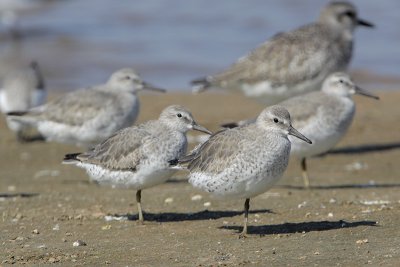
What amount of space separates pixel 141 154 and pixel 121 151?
0.89ft

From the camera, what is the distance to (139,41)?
76.1 feet

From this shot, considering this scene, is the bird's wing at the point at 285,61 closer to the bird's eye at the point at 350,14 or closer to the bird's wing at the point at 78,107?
the bird's eye at the point at 350,14

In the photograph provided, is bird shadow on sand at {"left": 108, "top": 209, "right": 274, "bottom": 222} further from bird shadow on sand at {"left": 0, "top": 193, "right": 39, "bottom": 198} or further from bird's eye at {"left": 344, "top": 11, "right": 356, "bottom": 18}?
bird's eye at {"left": 344, "top": 11, "right": 356, "bottom": 18}

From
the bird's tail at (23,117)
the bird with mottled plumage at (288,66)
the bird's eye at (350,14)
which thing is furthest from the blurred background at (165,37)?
the bird's tail at (23,117)

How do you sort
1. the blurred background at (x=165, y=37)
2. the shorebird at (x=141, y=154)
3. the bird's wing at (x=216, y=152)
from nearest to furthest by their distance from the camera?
the bird's wing at (x=216, y=152) < the shorebird at (x=141, y=154) < the blurred background at (x=165, y=37)

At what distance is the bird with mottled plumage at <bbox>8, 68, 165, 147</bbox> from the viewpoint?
12211 mm

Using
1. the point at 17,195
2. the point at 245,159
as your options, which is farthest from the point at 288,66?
the point at 245,159

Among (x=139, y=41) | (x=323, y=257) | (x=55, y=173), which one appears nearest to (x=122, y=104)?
(x=55, y=173)

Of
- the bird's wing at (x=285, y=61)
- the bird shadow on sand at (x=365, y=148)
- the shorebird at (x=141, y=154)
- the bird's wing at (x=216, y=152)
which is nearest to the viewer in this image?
the bird's wing at (x=216, y=152)

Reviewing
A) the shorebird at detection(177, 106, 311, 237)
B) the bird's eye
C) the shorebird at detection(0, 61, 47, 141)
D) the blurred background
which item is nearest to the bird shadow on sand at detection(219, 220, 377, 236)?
the shorebird at detection(177, 106, 311, 237)

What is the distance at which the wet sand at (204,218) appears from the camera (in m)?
7.63

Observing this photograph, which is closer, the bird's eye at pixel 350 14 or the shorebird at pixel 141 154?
the shorebird at pixel 141 154

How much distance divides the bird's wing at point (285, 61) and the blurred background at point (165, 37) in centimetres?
504

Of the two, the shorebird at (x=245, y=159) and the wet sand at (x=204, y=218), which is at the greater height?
the shorebird at (x=245, y=159)
